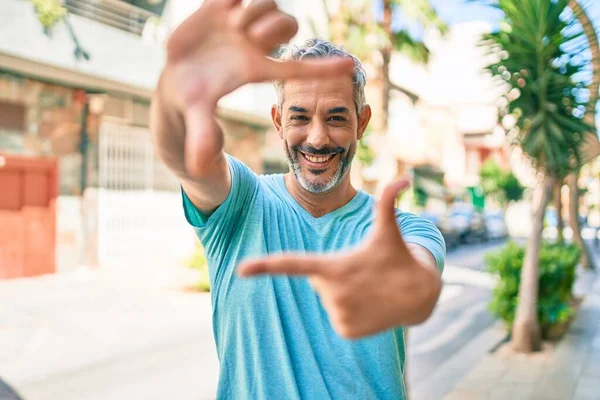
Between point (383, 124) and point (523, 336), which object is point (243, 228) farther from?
point (383, 124)

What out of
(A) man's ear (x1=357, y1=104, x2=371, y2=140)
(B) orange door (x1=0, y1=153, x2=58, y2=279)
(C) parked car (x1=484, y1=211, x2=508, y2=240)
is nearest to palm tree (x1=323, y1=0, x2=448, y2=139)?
(B) orange door (x1=0, y1=153, x2=58, y2=279)

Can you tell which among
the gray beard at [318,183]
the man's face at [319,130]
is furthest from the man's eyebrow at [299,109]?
the gray beard at [318,183]

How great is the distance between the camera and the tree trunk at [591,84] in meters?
6.04

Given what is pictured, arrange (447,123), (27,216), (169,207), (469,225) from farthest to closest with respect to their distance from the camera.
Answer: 1. (447,123)
2. (469,225)
3. (169,207)
4. (27,216)

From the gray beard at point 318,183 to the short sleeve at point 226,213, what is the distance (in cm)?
12

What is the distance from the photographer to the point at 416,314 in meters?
1.01

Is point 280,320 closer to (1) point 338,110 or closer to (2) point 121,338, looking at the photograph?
(1) point 338,110

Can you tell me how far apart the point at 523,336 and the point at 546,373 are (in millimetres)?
650

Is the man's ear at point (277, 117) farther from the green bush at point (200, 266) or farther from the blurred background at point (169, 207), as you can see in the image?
the green bush at point (200, 266)

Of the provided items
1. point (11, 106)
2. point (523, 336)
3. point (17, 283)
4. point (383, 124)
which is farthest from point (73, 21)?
point (523, 336)

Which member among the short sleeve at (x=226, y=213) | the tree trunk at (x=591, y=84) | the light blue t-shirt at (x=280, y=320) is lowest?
the light blue t-shirt at (x=280, y=320)

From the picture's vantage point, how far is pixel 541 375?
18.9 feet

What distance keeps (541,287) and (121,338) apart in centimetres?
517

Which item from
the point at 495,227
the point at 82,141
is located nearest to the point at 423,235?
the point at 82,141
